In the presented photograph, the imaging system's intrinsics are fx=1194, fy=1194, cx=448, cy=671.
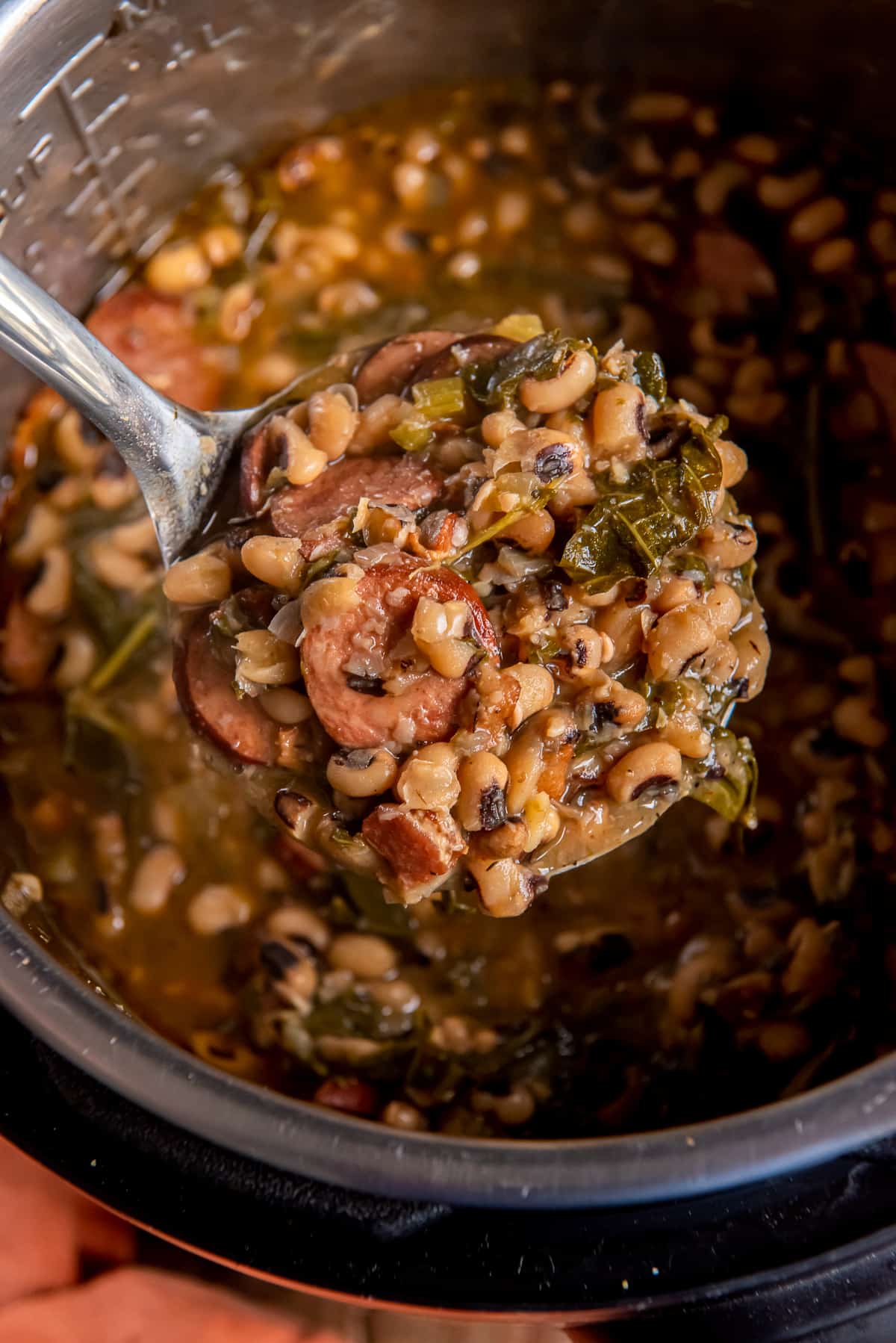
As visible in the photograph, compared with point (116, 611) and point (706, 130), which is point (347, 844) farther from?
point (706, 130)

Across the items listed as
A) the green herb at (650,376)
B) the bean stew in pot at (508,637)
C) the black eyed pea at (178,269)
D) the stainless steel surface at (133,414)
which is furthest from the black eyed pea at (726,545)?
the black eyed pea at (178,269)

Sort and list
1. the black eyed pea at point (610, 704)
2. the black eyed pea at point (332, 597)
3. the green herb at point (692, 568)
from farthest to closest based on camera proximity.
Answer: the green herb at point (692, 568) < the black eyed pea at point (610, 704) < the black eyed pea at point (332, 597)

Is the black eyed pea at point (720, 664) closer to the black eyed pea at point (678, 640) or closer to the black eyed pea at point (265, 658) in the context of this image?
the black eyed pea at point (678, 640)

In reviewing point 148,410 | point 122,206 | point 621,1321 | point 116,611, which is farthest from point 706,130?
Result: point 621,1321

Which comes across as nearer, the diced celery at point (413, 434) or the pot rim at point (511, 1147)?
the pot rim at point (511, 1147)

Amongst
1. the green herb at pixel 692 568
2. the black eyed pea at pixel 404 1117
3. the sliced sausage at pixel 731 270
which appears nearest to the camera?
the green herb at pixel 692 568

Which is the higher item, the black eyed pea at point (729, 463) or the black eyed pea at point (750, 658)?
the black eyed pea at point (729, 463)

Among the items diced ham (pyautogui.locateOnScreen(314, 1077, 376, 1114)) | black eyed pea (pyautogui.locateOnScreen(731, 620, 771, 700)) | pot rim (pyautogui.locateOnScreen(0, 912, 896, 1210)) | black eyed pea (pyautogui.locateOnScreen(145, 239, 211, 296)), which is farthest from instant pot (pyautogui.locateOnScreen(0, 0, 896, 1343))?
black eyed pea (pyautogui.locateOnScreen(731, 620, 771, 700))

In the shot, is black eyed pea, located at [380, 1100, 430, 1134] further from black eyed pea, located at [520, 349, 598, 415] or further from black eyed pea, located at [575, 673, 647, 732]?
black eyed pea, located at [520, 349, 598, 415]
